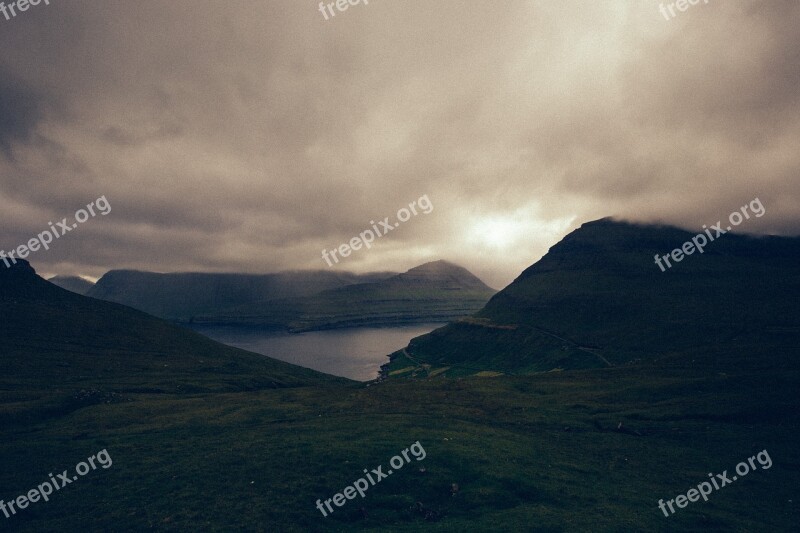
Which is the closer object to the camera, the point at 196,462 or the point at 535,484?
the point at 535,484

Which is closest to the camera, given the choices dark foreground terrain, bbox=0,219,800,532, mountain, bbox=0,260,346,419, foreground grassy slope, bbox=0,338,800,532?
foreground grassy slope, bbox=0,338,800,532

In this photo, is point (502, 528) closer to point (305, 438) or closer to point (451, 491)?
point (451, 491)

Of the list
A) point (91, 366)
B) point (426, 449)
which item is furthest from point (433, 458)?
point (91, 366)

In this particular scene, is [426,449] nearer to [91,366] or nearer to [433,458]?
[433,458]

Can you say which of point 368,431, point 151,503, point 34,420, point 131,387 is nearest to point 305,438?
point 368,431

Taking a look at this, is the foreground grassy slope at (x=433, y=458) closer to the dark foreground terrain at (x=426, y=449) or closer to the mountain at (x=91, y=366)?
the dark foreground terrain at (x=426, y=449)

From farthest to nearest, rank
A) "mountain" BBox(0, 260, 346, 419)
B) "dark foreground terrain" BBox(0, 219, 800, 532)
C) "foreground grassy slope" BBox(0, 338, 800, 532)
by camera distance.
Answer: "mountain" BBox(0, 260, 346, 419) → "dark foreground terrain" BBox(0, 219, 800, 532) → "foreground grassy slope" BBox(0, 338, 800, 532)

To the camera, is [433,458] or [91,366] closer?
[433,458]

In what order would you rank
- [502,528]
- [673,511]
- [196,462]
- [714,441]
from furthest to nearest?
[714,441] → [196,462] → [673,511] → [502,528]

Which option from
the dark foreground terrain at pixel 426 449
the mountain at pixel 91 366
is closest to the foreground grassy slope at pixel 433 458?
the dark foreground terrain at pixel 426 449

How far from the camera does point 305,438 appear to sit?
69625mm

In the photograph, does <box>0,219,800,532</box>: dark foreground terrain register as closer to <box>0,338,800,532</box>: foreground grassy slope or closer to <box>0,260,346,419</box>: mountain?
<box>0,338,800,532</box>: foreground grassy slope

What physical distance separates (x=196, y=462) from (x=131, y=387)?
260ft

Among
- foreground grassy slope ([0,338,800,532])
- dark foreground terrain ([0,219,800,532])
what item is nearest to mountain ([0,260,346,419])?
dark foreground terrain ([0,219,800,532])
